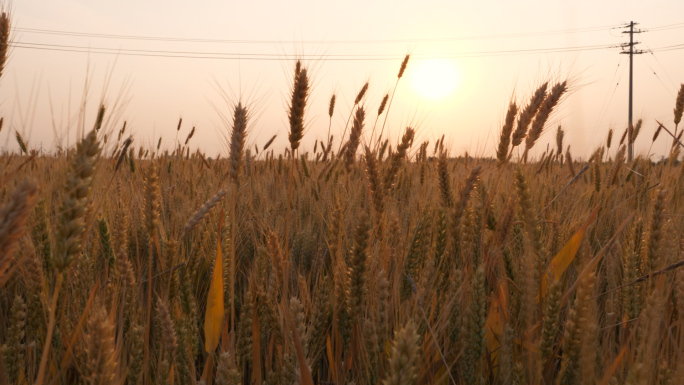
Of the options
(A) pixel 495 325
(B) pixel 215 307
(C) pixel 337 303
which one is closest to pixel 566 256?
(A) pixel 495 325

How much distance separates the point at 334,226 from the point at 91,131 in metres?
0.81

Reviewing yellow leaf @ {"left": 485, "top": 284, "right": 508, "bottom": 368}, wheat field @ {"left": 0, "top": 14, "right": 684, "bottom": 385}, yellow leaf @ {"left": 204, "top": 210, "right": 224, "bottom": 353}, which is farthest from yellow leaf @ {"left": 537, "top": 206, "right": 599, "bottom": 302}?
yellow leaf @ {"left": 204, "top": 210, "right": 224, "bottom": 353}

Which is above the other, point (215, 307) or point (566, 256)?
point (566, 256)

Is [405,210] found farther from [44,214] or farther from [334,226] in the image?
[44,214]

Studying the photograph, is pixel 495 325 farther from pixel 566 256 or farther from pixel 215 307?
pixel 215 307

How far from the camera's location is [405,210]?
2.44 m

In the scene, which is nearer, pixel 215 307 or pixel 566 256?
pixel 215 307

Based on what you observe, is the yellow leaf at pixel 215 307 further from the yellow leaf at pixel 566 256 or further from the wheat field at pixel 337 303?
the yellow leaf at pixel 566 256

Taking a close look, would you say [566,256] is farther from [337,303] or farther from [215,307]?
[215,307]

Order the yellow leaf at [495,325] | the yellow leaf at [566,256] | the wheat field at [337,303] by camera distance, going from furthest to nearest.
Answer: the yellow leaf at [566,256], the yellow leaf at [495,325], the wheat field at [337,303]

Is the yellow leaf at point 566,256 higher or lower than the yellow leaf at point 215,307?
higher

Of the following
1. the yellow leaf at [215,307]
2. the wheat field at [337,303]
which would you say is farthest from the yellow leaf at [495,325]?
the yellow leaf at [215,307]

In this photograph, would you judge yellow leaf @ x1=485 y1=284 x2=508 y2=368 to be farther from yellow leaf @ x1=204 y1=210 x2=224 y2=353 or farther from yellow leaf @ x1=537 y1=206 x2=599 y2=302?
yellow leaf @ x1=204 y1=210 x2=224 y2=353

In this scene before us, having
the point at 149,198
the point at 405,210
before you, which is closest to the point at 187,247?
the point at 149,198
